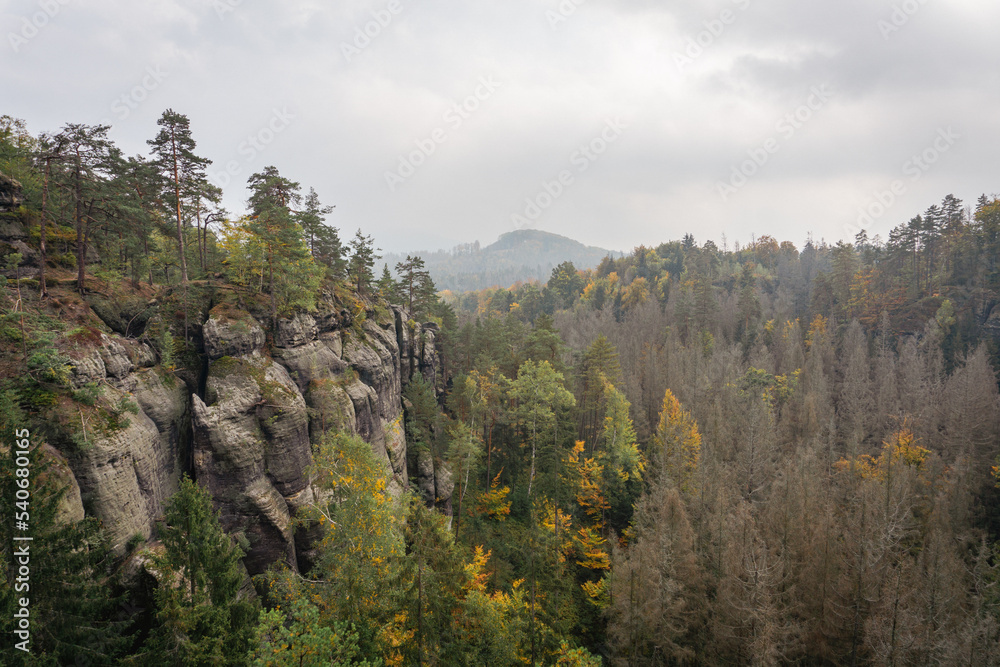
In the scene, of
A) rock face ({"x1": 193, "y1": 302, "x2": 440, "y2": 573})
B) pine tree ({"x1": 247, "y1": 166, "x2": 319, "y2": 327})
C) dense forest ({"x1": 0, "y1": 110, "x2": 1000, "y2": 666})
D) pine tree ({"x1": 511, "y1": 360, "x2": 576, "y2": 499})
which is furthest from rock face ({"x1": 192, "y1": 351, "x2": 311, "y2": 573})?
pine tree ({"x1": 511, "y1": 360, "x2": 576, "y2": 499})

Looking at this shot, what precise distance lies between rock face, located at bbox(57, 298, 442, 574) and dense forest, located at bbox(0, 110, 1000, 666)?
69cm

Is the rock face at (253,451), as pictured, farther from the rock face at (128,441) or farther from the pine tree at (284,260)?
the pine tree at (284,260)

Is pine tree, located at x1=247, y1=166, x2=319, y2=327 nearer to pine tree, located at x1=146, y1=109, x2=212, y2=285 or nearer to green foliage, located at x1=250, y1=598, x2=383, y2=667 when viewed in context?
pine tree, located at x1=146, y1=109, x2=212, y2=285

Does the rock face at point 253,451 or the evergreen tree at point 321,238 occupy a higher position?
the evergreen tree at point 321,238

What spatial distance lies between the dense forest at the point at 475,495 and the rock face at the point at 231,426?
0.69m

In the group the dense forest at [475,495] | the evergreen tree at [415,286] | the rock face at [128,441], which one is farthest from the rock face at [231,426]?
→ the evergreen tree at [415,286]

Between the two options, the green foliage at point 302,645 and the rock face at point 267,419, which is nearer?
the green foliage at point 302,645

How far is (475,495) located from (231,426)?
25.2 m

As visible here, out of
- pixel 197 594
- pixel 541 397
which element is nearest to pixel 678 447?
pixel 541 397

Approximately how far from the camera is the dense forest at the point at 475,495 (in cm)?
1205

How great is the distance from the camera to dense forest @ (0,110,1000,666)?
12.1 meters

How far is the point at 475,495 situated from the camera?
38.5 metres

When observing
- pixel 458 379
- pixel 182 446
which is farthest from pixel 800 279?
pixel 182 446

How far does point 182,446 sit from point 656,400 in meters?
52.5
